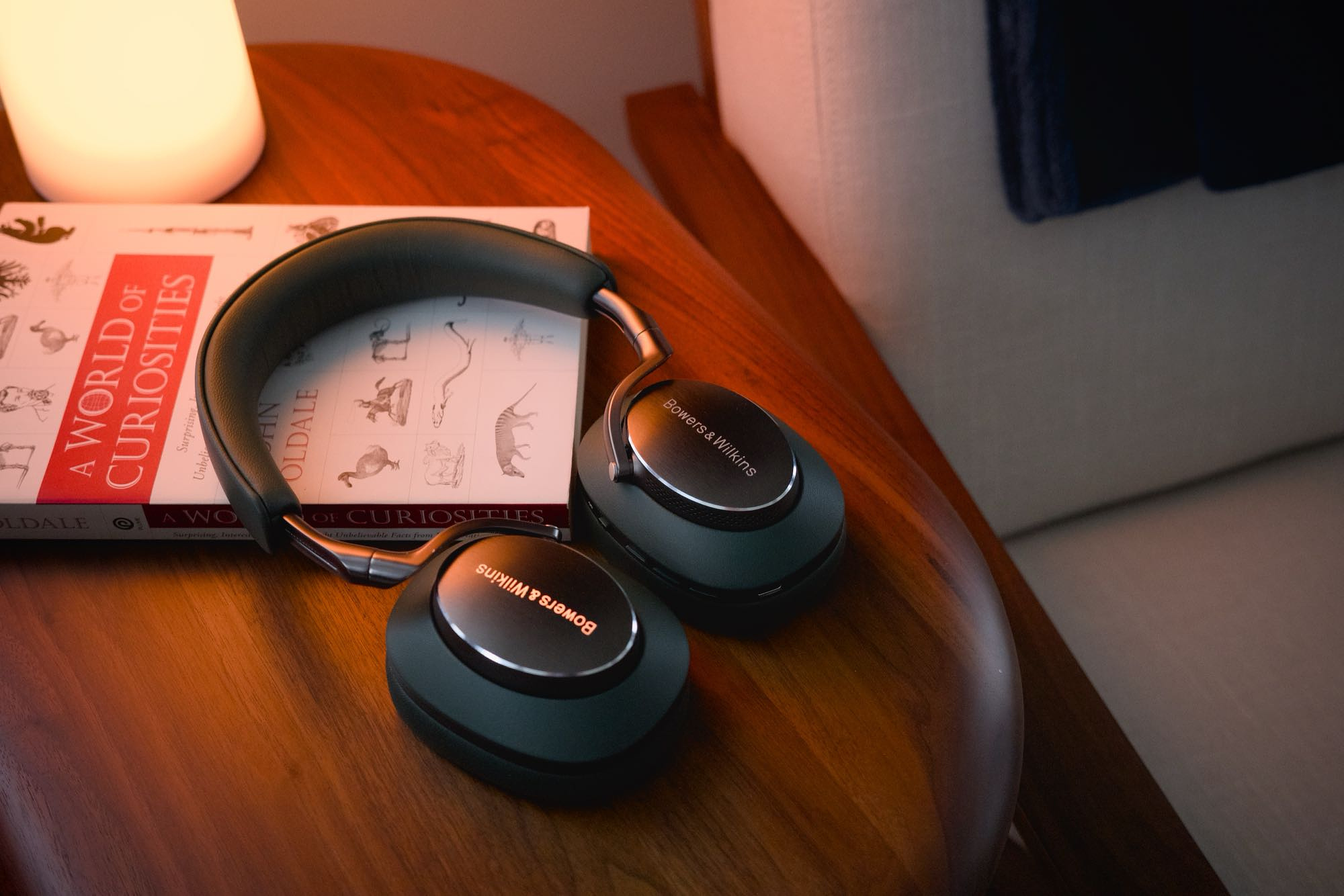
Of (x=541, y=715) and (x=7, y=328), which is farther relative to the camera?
(x=7, y=328)

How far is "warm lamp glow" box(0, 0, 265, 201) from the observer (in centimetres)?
50

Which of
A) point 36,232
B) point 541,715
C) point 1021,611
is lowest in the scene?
point 1021,611

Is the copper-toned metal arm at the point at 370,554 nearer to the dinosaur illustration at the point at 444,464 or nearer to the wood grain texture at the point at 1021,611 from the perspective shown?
the dinosaur illustration at the point at 444,464

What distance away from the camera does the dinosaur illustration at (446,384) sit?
18.1 inches

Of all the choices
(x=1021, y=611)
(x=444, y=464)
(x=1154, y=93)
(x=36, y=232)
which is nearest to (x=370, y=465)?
(x=444, y=464)

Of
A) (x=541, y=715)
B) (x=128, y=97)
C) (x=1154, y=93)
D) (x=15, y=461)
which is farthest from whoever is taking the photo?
(x=1154, y=93)

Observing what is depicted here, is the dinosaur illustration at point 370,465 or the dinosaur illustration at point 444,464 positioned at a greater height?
the dinosaur illustration at point 370,465

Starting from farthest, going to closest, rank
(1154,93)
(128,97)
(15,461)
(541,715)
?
(1154,93), (128,97), (15,461), (541,715)

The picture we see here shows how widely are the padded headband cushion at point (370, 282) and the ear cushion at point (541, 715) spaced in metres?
0.12

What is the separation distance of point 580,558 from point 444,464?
108mm

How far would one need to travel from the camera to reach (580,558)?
36cm

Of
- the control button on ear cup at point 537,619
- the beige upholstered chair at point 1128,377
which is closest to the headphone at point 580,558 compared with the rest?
the control button on ear cup at point 537,619

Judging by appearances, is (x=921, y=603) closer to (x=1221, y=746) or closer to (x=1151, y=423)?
(x=1221, y=746)

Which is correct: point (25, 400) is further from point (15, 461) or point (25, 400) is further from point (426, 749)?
point (426, 749)
